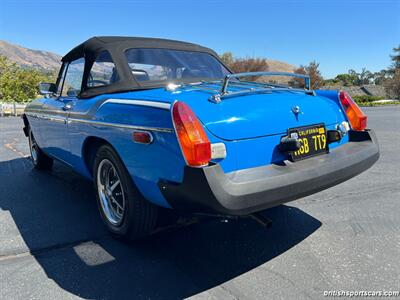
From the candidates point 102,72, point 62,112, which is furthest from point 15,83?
point 102,72

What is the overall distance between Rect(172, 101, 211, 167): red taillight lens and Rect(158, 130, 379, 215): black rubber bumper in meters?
0.08

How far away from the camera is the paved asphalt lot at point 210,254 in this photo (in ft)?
7.46

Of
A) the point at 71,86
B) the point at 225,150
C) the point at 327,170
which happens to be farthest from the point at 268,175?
the point at 71,86

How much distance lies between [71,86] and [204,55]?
1585mm

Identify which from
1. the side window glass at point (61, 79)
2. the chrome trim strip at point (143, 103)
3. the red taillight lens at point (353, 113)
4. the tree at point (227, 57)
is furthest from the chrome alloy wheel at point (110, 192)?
the tree at point (227, 57)

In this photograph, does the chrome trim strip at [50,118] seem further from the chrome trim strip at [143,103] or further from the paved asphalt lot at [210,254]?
the chrome trim strip at [143,103]

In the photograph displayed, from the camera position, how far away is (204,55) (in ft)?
13.6

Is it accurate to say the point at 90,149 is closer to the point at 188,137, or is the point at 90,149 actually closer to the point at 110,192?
the point at 110,192

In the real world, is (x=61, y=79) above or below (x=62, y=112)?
above

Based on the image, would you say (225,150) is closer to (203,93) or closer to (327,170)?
(203,93)

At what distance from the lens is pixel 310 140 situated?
8.91ft

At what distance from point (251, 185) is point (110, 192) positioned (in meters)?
1.47

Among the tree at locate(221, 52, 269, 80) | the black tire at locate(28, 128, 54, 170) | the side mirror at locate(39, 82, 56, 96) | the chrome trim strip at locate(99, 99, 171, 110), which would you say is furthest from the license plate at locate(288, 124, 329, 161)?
the tree at locate(221, 52, 269, 80)

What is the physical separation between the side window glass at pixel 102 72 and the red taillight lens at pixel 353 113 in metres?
2.12
